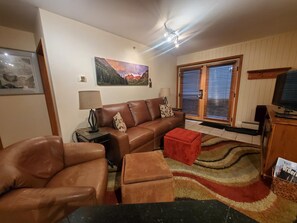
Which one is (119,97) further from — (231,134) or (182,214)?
(231,134)

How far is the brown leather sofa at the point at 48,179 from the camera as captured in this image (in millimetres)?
799

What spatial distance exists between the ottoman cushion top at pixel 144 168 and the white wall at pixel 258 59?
3.36m

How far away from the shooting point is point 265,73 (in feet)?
10.4

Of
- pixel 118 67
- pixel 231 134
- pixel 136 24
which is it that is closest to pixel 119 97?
pixel 118 67

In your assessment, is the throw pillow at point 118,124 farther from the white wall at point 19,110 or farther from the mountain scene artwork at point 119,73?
the white wall at point 19,110

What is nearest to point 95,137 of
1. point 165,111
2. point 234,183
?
point 165,111

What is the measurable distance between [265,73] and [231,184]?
306 cm

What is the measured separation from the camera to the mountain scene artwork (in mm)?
2604

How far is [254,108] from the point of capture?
11.3 feet

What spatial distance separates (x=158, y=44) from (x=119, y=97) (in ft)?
5.99

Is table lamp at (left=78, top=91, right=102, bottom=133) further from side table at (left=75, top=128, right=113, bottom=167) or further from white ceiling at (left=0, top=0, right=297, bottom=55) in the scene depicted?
white ceiling at (left=0, top=0, right=297, bottom=55)

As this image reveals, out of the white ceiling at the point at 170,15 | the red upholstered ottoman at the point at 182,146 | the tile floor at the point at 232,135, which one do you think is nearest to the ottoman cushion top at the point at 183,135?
the red upholstered ottoman at the point at 182,146

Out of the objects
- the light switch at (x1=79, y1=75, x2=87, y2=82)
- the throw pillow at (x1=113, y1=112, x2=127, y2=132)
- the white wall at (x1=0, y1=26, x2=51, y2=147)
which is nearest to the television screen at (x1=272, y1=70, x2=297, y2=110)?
the throw pillow at (x1=113, y1=112, x2=127, y2=132)

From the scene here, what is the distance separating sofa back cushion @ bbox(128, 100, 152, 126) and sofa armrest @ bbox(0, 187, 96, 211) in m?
1.89
